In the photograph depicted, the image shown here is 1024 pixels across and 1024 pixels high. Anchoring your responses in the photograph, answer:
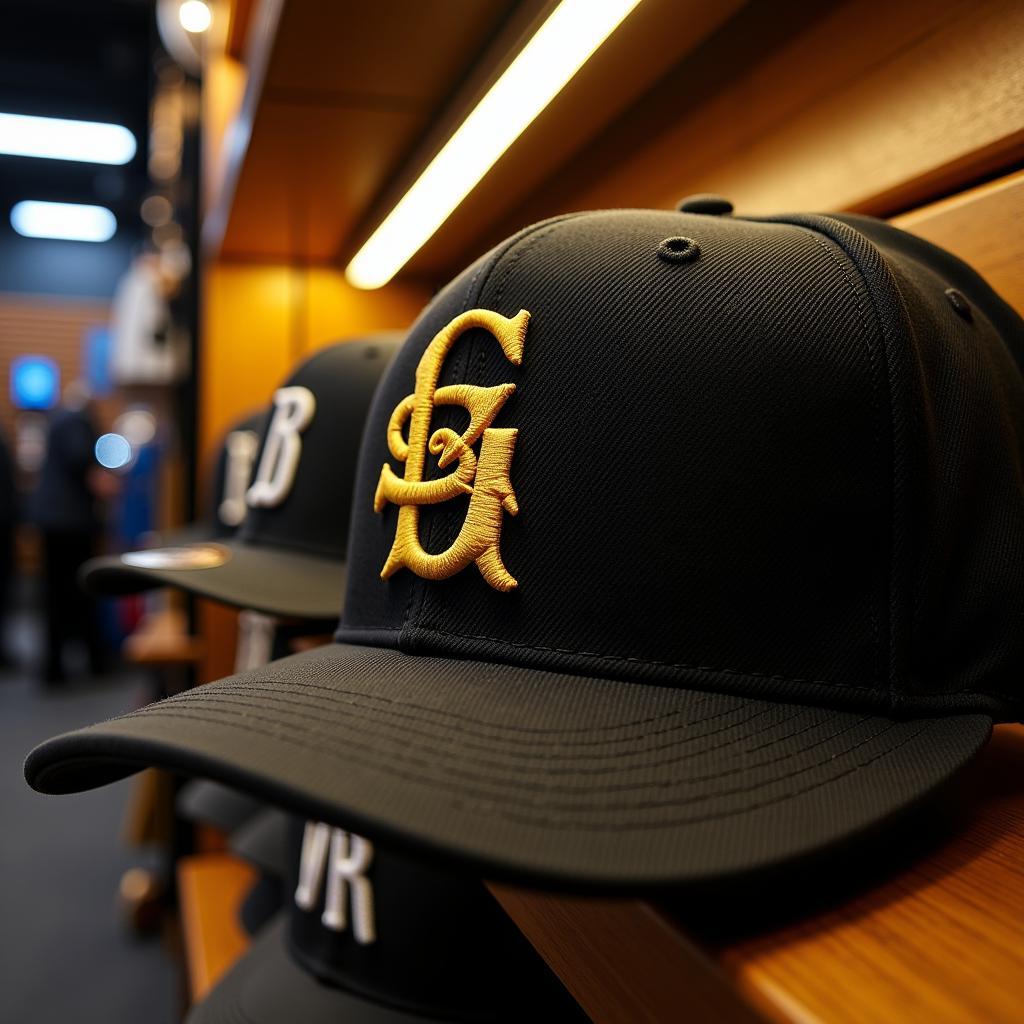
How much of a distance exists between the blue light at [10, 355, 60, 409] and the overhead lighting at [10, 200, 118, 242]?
3.76 feet

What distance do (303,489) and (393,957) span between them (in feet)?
1.61

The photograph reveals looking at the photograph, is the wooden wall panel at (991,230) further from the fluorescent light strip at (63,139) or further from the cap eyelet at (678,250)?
the fluorescent light strip at (63,139)

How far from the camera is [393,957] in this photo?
0.62 meters

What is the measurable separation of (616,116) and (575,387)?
519 mm

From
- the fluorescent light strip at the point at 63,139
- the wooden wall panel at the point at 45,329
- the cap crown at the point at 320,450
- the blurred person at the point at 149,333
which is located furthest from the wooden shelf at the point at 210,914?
the wooden wall panel at the point at 45,329

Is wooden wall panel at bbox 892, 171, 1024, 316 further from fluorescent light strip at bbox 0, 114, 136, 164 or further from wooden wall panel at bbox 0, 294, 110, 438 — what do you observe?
wooden wall panel at bbox 0, 294, 110, 438

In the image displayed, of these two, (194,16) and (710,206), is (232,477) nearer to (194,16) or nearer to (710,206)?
(710,206)

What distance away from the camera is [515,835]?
11.1 inches

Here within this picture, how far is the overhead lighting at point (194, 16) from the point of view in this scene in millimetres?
1690

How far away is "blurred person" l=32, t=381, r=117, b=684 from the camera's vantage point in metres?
3.64

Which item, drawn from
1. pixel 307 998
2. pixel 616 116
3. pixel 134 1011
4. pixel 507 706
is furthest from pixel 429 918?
pixel 134 1011

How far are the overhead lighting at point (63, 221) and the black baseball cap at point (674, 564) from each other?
794cm

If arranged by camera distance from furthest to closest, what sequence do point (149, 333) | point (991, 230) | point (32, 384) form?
point (32, 384), point (149, 333), point (991, 230)

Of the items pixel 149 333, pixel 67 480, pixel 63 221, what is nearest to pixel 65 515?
pixel 67 480
